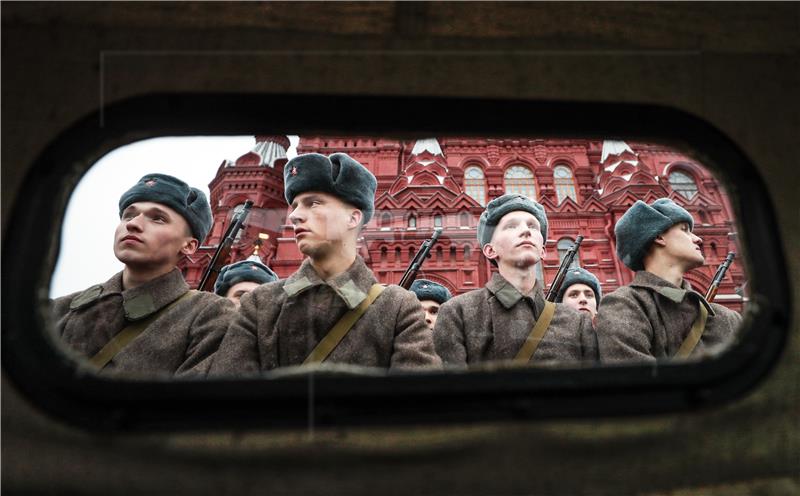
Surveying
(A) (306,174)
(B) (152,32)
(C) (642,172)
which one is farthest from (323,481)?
(C) (642,172)

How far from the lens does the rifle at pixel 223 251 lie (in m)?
4.57

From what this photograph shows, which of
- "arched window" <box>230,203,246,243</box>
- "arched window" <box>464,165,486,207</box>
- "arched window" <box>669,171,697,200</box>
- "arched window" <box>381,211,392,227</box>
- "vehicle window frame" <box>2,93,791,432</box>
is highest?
"arched window" <box>464,165,486,207</box>

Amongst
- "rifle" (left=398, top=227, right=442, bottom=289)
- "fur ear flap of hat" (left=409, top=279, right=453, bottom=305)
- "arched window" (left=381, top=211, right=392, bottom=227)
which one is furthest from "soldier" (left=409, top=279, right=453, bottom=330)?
"arched window" (left=381, top=211, right=392, bottom=227)

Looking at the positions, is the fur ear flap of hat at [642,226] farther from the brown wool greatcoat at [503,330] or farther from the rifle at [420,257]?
the rifle at [420,257]

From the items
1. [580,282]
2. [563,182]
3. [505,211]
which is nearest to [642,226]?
[505,211]

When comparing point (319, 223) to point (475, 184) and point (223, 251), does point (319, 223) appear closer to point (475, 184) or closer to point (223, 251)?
point (223, 251)

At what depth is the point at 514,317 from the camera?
7.49ft

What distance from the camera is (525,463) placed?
945mm

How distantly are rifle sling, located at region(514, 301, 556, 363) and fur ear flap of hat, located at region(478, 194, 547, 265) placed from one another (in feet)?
1.56

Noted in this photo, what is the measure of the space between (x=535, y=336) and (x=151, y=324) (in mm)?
1703

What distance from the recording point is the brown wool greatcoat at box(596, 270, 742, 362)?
2.01 meters

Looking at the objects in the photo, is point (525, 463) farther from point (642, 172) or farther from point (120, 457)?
point (642, 172)

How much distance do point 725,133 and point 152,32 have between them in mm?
1358

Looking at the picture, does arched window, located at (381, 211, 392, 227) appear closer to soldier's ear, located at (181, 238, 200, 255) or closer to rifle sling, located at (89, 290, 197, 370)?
soldier's ear, located at (181, 238, 200, 255)
